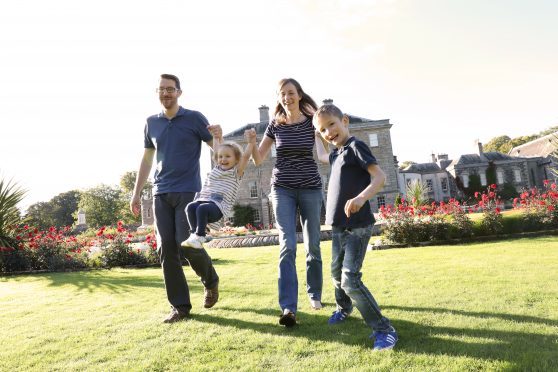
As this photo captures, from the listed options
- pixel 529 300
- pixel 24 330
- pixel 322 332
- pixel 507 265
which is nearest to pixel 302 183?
pixel 322 332

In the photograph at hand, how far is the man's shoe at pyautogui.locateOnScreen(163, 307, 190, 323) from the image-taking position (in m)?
3.69

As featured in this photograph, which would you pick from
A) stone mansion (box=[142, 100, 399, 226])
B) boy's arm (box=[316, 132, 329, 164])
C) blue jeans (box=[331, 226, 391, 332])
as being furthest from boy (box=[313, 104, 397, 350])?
stone mansion (box=[142, 100, 399, 226])

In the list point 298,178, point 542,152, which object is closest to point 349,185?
point 298,178

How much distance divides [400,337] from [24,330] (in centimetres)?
338

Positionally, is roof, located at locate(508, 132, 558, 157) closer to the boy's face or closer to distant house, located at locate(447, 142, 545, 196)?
distant house, located at locate(447, 142, 545, 196)

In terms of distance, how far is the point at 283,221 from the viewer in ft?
12.3

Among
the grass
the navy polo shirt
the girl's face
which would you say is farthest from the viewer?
the navy polo shirt

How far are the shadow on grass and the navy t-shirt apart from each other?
0.83 metres

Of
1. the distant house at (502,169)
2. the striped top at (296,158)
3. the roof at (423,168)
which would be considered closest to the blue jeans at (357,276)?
the striped top at (296,158)

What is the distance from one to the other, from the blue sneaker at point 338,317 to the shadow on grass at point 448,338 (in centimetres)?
5

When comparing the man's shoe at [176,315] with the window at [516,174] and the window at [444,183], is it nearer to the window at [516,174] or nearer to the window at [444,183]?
the window at [444,183]

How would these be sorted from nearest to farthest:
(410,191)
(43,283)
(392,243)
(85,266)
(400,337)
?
(400,337) → (43,283) → (85,266) → (392,243) → (410,191)

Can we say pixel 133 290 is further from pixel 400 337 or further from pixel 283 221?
pixel 400 337

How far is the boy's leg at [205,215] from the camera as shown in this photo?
356cm
